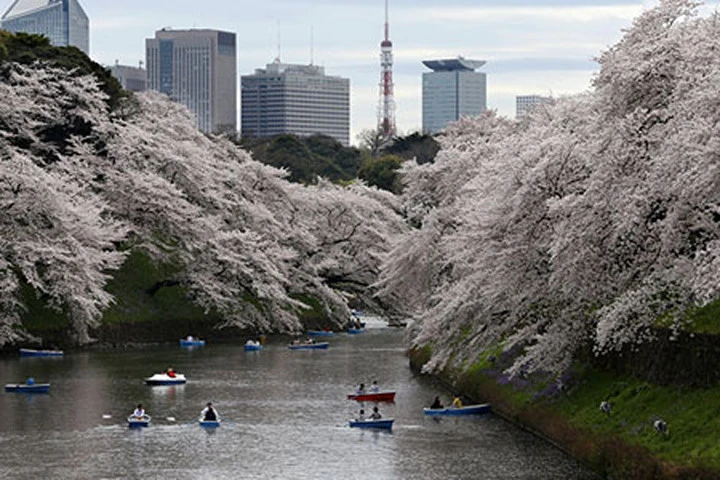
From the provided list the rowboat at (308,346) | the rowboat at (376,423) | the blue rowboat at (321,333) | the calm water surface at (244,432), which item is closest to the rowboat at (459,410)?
the calm water surface at (244,432)

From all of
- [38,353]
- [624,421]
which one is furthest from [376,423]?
[38,353]

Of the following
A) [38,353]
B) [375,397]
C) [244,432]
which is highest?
[38,353]

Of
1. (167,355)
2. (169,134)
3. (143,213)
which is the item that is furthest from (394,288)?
(169,134)

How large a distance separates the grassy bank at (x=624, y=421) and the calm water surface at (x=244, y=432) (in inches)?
32.0

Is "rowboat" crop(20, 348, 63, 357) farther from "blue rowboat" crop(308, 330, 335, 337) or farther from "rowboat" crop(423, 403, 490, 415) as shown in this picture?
"rowboat" crop(423, 403, 490, 415)

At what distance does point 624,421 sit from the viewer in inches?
1521

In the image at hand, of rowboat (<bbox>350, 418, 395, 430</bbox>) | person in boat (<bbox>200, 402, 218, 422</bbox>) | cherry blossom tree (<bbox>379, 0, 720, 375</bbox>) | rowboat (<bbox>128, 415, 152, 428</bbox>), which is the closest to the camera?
cherry blossom tree (<bbox>379, 0, 720, 375</bbox>)

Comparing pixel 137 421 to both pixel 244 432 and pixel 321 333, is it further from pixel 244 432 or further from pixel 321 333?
pixel 321 333

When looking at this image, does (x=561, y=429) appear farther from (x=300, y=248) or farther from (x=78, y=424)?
(x=300, y=248)

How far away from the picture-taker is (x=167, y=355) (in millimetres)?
74688

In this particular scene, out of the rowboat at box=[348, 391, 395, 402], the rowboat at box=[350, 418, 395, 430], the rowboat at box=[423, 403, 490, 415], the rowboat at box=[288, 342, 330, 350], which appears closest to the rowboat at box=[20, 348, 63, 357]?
the rowboat at box=[288, 342, 330, 350]

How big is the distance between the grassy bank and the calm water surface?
81 cm

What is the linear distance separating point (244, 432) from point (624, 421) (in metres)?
14.5

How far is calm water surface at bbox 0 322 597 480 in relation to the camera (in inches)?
1578
